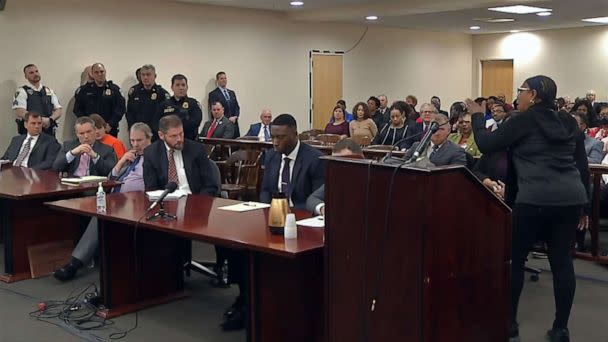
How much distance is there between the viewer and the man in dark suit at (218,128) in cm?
973

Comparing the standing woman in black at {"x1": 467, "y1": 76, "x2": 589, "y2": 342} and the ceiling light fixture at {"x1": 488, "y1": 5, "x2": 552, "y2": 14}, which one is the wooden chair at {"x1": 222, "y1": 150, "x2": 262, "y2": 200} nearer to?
the standing woman in black at {"x1": 467, "y1": 76, "x2": 589, "y2": 342}

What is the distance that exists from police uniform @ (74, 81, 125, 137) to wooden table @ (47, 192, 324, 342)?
5.08 m

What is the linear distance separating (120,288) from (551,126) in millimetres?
2777

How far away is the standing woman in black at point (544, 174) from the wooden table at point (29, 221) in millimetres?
3083

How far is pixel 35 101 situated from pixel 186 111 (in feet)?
6.35

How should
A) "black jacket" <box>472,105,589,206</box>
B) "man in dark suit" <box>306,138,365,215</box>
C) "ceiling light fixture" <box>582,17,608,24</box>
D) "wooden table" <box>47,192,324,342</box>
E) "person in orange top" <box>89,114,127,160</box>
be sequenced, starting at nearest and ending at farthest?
"wooden table" <box>47,192,324,342</box>, "black jacket" <box>472,105,589,206</box>, "man in dark suit" <box>306,138,365,215</box>, "person in orange top" <box>89,114,127,160</box>, "ceiling light fixture" <box>582,17,608,24</box>

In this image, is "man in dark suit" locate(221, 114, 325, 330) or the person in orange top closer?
"man in dark suit" locate(221, 114, 325, 330)

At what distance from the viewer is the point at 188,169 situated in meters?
5.02

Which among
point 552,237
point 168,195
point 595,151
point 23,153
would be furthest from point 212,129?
point 552,237

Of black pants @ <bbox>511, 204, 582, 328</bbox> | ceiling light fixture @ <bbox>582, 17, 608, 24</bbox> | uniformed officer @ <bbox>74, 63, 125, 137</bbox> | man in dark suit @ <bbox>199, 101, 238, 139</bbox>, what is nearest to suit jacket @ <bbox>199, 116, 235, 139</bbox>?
man in dark suit @ <bbox>199, 101, 238, 139</bbox>

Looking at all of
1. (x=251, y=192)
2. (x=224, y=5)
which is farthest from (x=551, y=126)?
(x=224, y=5)

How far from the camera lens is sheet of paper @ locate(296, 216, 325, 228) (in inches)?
139

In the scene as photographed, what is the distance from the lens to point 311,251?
3.03 meters

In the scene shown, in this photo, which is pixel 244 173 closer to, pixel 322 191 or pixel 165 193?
pixel 322 191
